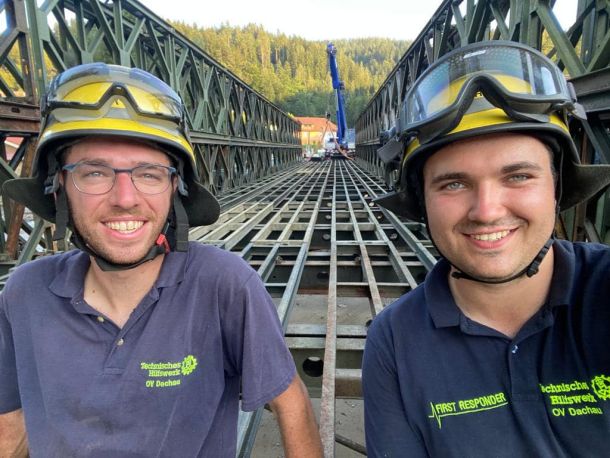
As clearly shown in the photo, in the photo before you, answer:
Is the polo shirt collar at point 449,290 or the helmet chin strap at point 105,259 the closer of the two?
the polo shirt collar at point 449,290

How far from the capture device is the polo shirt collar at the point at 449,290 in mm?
1106

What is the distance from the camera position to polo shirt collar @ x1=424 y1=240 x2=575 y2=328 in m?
1.11

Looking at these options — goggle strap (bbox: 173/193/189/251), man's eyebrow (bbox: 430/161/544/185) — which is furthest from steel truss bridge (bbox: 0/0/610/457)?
goggle strap (bbox: 173/193/189/251)

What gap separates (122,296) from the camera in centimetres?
147

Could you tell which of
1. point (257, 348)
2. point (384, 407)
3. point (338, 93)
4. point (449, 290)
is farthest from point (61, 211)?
point (338, 93)

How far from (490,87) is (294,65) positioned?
420 ft

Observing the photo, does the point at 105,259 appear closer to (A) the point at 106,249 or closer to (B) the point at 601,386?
(A) the point at 106,249

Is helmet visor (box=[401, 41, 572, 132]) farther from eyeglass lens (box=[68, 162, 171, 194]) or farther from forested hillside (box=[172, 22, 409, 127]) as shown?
forested hillside (box=[172, 22, 409, 127])

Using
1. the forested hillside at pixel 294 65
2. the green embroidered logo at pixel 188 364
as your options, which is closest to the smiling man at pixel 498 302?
the green embroidered logo at pixel 188 364

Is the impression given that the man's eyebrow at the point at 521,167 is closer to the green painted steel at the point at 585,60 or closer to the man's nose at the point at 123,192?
the green painted steel at the point at 585,60

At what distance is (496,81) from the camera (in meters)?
1.13

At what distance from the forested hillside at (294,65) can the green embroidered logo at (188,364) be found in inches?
3316

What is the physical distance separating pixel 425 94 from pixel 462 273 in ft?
2.11

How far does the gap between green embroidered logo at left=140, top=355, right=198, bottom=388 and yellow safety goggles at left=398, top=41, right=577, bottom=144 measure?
3.77 feet
